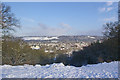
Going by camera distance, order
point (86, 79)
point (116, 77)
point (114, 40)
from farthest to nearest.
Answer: point (114, 40) < point (116, 77) < point (86, 79)

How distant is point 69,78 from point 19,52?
1729 centimetres

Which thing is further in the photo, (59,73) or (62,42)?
(62,42)

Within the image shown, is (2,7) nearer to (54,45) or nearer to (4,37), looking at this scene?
(4,37)

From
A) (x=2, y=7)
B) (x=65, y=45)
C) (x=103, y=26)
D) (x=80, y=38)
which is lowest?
(x=65, y=45)

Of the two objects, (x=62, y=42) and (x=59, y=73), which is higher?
(x=59, y=73)

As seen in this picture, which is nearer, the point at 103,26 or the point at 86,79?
the point at 86,79

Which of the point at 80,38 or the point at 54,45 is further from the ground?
the point at 80,38

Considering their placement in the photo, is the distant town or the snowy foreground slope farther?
the distant town

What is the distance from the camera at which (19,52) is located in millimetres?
21047

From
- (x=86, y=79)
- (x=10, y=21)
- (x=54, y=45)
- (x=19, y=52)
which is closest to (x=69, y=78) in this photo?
(x=86, y=79)

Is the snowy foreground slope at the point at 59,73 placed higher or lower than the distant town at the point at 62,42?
higher

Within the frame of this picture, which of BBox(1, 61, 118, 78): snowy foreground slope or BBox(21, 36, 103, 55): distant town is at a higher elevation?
BBox(1, 61, 118, 78): snowy foreground slope

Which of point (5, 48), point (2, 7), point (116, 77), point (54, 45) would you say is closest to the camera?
point (116, 77)

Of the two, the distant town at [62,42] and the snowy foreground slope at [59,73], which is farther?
the distant town at [62,42]
